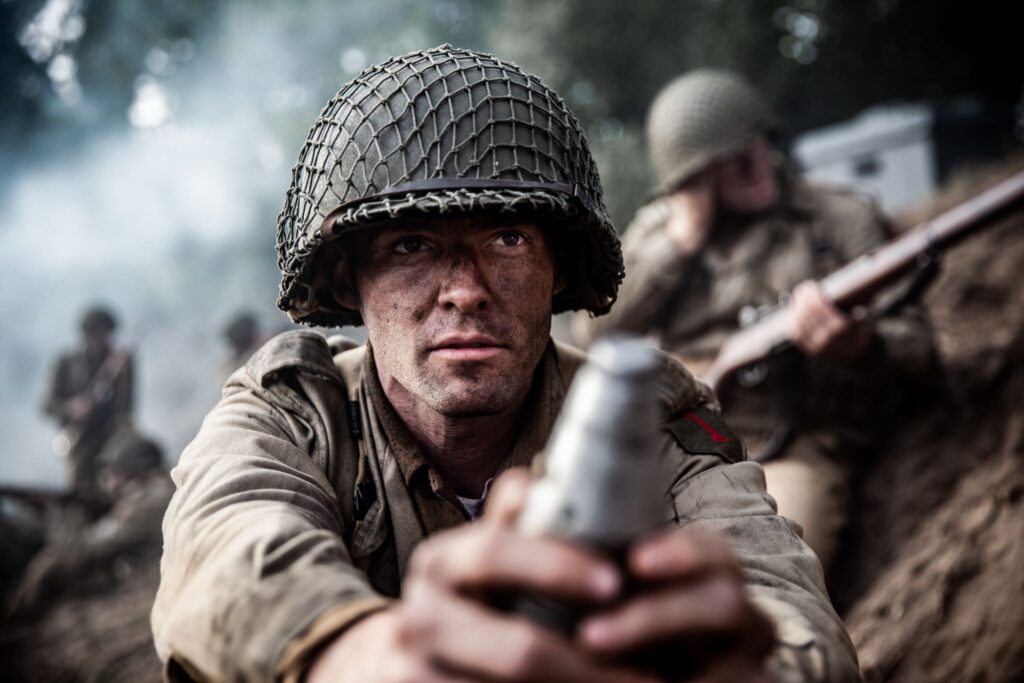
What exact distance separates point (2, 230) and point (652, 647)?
27.9 metres

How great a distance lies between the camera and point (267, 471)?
1794 mm

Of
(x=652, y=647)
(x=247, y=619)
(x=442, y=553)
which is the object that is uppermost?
(x=442, y=553)

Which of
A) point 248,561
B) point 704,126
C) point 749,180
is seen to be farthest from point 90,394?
point 248,561

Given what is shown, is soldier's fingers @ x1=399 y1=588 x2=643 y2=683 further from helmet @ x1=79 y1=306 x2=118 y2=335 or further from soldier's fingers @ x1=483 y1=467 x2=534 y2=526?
helmet @ x1=79 y1=306 x2=118 y2=335

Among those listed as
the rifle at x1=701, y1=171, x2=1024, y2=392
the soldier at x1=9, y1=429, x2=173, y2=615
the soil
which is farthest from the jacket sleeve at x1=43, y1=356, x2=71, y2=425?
the rifle at x1=701, y1=171, x2=1024, y2=392

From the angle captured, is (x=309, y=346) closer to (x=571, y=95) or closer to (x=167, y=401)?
(x=571, y=95)

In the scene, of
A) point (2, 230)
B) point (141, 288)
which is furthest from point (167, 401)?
point (2, 230)

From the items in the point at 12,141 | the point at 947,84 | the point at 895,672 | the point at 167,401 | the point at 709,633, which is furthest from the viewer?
the point at 167,401

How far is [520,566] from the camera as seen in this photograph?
94cm

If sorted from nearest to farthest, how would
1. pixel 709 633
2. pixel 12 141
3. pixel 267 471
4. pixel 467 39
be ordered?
pixel 709 633, pixel 267 471, pixel 467 39, pixel 12 141

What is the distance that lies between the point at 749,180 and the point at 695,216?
0.47 m

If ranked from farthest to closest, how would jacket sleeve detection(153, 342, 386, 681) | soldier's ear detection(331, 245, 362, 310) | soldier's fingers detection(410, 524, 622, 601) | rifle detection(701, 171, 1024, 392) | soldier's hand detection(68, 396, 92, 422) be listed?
soldier's hand detection(68, 396, 92, 422)
rifle detection(701, 171, 1024, 392)
soldier's ear detection(331, 245, 362, 310)
jacket sleeve detection(153, 342, 386, 681)
soldier's fingers detection(410, 524, 622, 601)

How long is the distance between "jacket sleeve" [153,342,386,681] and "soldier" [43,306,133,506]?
10501 mm

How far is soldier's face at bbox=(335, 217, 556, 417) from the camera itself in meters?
2.16
